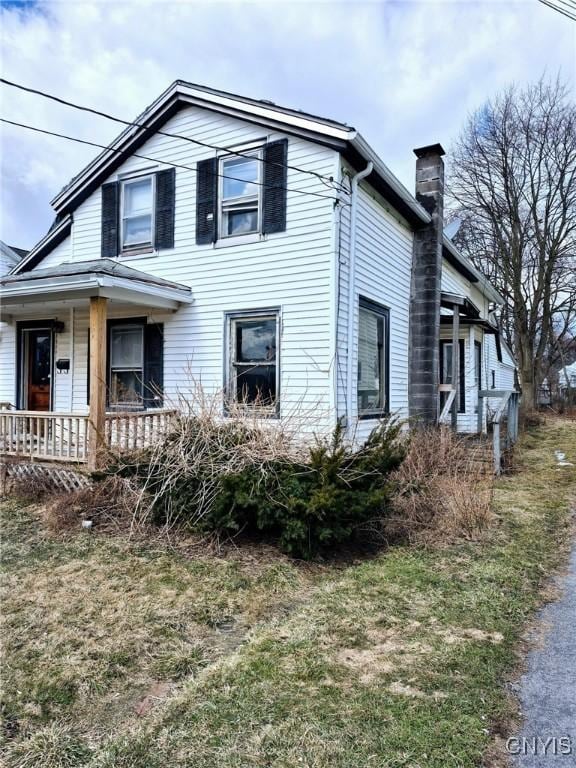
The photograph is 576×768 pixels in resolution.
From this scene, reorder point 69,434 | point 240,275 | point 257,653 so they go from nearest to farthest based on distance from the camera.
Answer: point 257,653
point 69,434
point 240,275

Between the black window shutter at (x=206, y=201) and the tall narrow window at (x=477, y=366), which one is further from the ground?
the black window shutter at (x=206, y=201)

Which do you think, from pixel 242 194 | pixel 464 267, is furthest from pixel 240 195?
pixel 464 267

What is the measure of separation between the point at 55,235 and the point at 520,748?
11.6 meters

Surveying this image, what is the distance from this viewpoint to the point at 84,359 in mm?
10008

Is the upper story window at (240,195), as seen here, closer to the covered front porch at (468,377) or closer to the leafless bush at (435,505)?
the covered front porch at (468,377)

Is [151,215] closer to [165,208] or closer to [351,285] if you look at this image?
[165,208]

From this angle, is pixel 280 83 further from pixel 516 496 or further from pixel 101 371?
pixel 516 496

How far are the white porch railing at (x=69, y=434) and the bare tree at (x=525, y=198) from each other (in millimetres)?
20044

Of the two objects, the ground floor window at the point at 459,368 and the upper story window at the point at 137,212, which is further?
the ground floor window at the point at 459,368

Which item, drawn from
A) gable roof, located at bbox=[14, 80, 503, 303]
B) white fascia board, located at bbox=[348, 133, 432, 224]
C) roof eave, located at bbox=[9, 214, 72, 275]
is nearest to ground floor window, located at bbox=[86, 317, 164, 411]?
roof eave, located at bbox=[9, 214, 72, 275]

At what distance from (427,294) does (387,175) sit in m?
2.92

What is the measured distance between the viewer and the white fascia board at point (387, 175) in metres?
7.38

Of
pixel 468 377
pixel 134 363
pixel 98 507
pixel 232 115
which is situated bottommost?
pixel 98 507

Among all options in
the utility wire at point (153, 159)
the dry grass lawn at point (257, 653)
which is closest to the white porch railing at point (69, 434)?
the dry grass lawn at point (257, 653)
